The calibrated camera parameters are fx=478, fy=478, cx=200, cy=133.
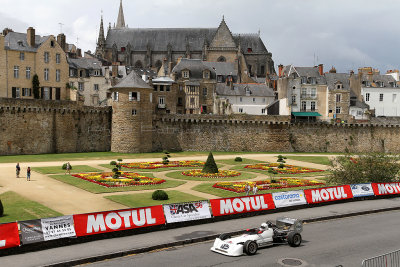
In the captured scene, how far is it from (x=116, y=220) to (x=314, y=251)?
8.90m

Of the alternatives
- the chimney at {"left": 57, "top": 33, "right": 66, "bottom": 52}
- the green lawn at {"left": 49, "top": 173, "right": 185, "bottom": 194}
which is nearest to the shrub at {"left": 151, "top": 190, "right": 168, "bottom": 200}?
the green lawn at {"left": 49, "top": 173, "right": 185, "bottom": 194}

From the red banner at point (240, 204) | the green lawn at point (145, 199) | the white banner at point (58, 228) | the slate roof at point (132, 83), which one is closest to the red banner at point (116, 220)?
the white banner at point (58, 228)

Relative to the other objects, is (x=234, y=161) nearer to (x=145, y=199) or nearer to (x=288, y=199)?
(x=145, y=199)

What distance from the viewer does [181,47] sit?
349ft

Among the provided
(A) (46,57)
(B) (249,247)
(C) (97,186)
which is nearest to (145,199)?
(C) (97,186)

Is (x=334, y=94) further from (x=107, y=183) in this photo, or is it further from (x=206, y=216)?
(x=206, y=216)

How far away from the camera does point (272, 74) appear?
10512 centimetres

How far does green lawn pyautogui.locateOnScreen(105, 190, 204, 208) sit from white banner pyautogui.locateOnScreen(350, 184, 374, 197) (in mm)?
10401

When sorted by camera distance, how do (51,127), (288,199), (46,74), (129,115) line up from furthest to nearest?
(46,74) < (129,115) < (51,127) < (288,199)

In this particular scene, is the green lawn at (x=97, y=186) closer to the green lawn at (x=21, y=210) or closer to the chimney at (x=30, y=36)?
the green lawn at (x=21, y=210)

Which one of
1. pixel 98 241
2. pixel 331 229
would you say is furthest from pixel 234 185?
pixel 98 241

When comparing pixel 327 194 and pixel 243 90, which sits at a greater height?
pixel 243 90

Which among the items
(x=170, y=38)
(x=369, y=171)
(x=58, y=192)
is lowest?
(x=58, y=192)

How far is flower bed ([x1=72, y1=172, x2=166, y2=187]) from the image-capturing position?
37.0m
